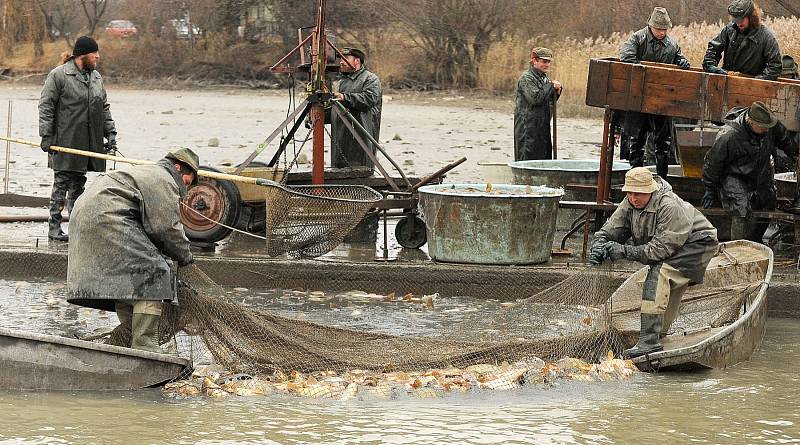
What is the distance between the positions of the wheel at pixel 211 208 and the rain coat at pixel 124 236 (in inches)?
165

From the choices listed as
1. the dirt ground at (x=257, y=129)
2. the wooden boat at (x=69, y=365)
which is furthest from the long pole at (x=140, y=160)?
the dirt ground at (x=257, y=129)

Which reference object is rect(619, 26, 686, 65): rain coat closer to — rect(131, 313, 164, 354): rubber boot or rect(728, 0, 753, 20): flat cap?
rect(728, 0, 753, 20): flat cap

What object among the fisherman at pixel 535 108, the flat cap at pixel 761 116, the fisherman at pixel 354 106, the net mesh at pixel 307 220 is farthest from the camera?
the fisherman at pixel 535 108

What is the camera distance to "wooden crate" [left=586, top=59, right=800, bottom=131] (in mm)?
11266

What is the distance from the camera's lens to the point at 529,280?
36.9 feet

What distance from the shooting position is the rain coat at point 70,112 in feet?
40.0

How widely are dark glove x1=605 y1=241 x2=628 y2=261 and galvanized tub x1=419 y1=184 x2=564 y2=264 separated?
2.54 m

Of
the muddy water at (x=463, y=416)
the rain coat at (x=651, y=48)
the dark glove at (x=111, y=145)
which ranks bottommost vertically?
the muddy water at (x=463, y=416)

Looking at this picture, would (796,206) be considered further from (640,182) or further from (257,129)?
(257,129)

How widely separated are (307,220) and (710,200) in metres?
3.61

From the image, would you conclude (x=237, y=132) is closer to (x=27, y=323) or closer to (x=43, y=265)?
(x=43, y=265)

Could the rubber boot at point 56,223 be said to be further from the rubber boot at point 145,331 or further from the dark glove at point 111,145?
the rubber boot at point 145,331

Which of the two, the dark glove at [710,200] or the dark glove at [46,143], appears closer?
the dark glove at [710,200]

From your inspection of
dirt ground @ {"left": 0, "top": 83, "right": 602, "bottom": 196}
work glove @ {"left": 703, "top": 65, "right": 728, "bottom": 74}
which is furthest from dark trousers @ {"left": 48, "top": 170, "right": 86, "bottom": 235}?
work glove @ {"left": 703, "top": 65, "right": 728, "bottom": 74}
